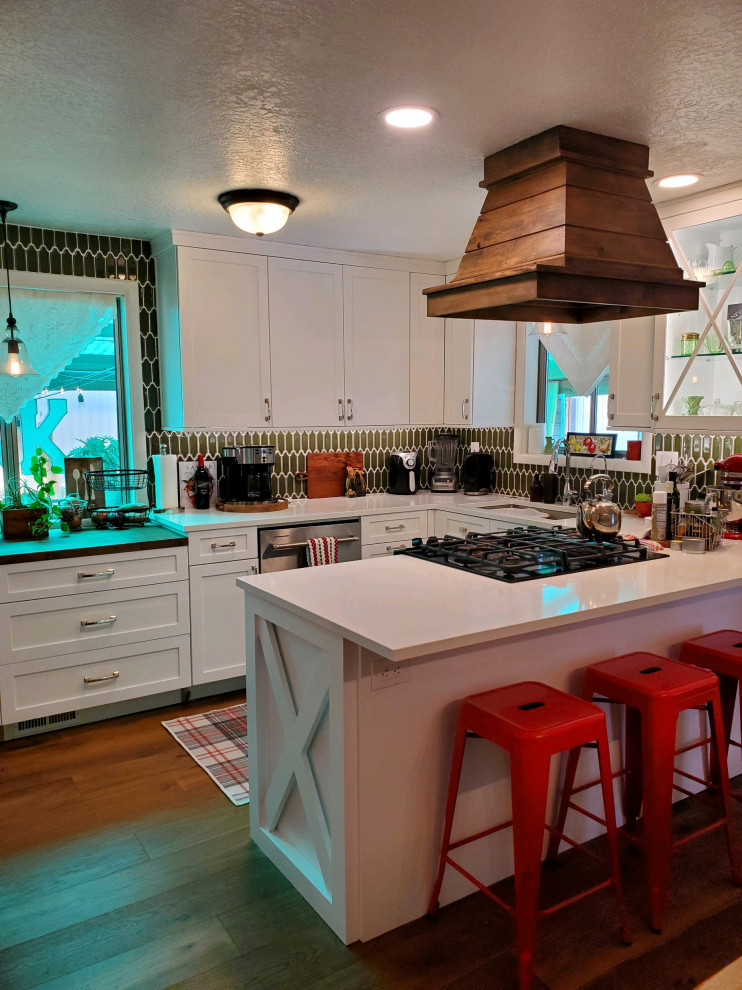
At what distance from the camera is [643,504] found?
147 inches

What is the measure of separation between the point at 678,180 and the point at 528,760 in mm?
2499

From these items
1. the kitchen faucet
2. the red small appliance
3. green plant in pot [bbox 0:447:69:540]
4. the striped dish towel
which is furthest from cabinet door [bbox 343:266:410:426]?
the red small appliance

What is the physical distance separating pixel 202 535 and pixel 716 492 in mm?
2378

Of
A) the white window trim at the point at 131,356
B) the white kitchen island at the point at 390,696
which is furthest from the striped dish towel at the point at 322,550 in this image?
the white kitchen island at the point at 390,696

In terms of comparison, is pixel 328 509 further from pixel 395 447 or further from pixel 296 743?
pixel 296 743

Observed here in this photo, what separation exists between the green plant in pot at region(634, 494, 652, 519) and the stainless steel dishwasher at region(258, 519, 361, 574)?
4.93 feet

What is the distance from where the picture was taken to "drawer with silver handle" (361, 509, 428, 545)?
4.17 metres

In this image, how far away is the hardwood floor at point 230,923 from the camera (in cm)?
191

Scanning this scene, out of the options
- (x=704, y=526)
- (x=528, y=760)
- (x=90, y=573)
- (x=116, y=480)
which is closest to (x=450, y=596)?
(x=528, y=760)

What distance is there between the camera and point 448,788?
2.12 meters

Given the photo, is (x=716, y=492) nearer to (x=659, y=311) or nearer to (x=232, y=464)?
(x=659, y=311)

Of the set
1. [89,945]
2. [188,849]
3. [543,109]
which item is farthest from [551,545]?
[89,945]

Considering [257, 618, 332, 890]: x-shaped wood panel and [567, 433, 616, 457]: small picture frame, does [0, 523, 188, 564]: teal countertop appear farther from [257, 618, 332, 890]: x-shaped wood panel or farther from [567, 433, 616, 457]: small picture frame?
[567, 433, 616, 457]: small picture frame

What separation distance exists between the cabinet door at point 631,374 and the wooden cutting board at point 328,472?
5.98ft
